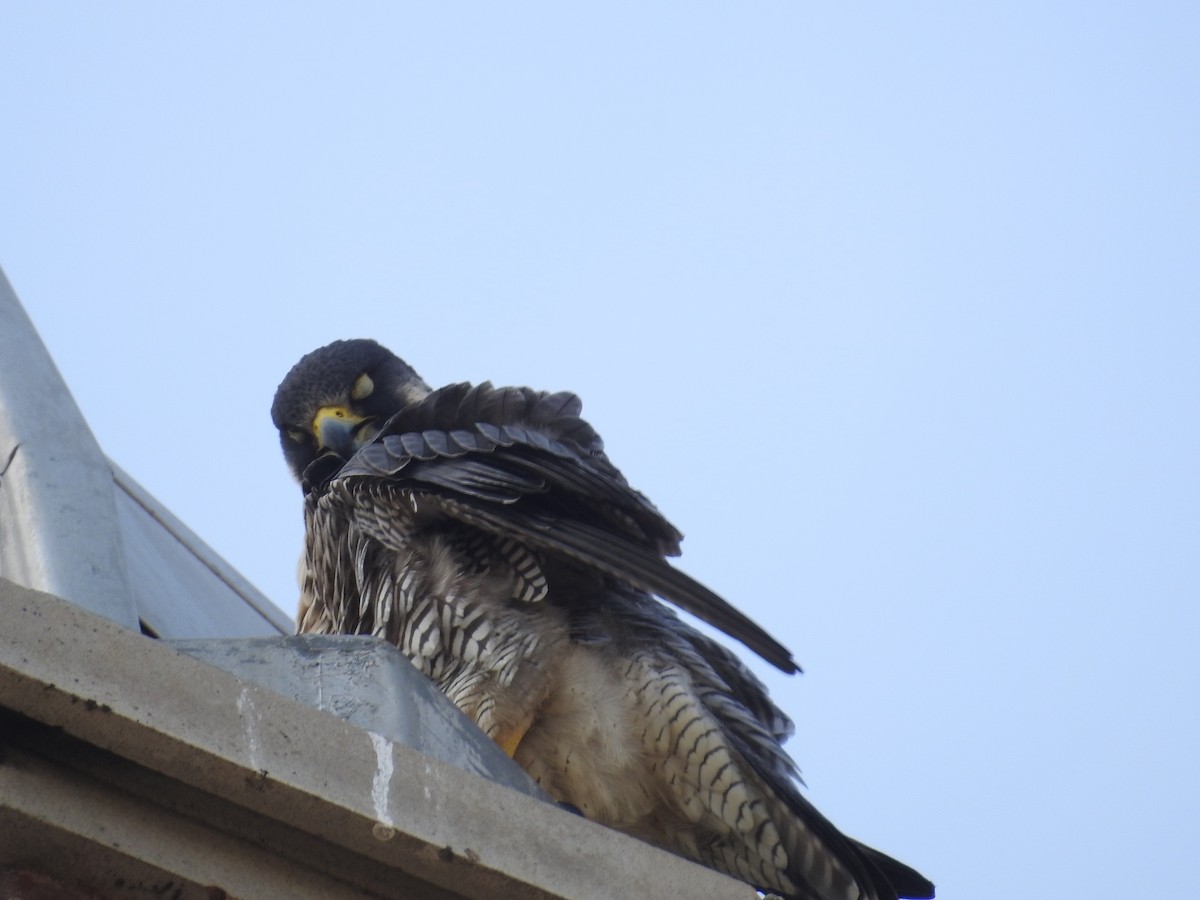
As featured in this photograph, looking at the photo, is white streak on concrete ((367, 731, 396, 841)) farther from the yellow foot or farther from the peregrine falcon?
the yellow foot

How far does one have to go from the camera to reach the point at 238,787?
1.98m

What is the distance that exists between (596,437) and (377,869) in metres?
2.71

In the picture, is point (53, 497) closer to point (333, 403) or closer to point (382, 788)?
point (333, 403)

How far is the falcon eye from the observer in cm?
546

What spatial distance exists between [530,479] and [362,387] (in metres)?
1.38

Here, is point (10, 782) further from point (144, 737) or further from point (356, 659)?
point (356, 659)

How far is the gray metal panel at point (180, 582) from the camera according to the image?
4395mm

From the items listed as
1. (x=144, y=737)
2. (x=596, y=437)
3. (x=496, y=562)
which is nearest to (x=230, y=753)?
(x=144, y=737)

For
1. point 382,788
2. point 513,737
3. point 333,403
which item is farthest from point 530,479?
point 382,788

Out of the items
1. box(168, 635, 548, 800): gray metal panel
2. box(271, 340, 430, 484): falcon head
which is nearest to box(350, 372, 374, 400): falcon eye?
box(271, 340, 430, 484): falcon head

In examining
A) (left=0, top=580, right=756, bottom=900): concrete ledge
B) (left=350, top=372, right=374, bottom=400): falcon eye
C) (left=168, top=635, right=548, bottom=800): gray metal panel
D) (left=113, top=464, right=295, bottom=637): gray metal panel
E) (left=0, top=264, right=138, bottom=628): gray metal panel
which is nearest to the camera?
(left=0, top=580, right=756, bottom=900): concrete ledge

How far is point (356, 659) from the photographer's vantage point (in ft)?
8.37

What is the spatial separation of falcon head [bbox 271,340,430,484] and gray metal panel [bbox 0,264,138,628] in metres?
0.72

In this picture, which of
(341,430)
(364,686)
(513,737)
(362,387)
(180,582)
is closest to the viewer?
(364,686)
